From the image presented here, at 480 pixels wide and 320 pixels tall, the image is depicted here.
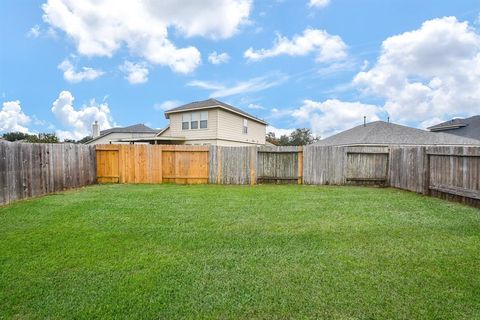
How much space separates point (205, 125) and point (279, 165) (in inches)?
350

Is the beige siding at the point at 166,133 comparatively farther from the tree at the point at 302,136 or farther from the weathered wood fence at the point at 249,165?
the tree at the point at 302,136

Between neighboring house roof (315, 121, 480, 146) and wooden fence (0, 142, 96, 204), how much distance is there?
657 inches

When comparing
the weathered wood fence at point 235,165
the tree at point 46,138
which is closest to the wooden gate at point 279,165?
the weathered wood fence at point 235,165

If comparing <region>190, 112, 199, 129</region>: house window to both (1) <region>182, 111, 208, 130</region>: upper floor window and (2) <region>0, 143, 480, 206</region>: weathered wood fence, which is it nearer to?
(1) <region>182, 111, 208, 130</region>: upper floor window

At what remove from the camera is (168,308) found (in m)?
2.39

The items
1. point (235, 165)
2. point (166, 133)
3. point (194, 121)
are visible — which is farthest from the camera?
point (166, 133)

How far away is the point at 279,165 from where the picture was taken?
37.4ft

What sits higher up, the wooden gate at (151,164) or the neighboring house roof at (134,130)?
the neighboring house roof at (134,130)

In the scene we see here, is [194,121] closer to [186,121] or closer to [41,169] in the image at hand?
[186,121]

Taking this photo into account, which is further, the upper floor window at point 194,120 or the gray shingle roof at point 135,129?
the gray shingle roof at point 135,129

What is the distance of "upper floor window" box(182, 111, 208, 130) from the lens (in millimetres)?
19000

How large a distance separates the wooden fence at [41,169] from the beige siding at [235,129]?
9.05 metres

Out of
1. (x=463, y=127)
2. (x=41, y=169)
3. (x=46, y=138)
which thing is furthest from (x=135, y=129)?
(x=463, y=127)

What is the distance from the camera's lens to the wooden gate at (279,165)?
1134 centimetres
